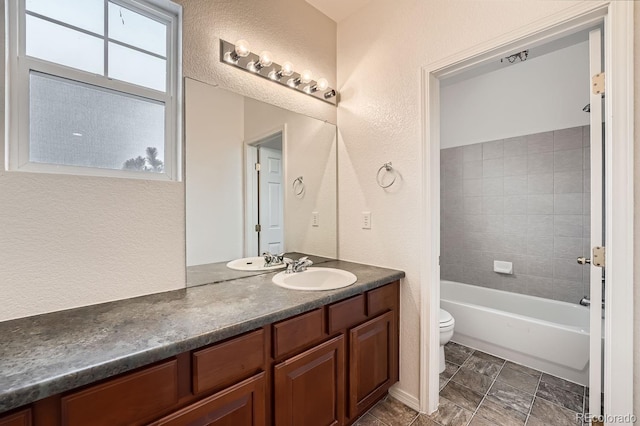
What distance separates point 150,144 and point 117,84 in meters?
0.29

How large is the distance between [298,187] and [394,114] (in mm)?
808

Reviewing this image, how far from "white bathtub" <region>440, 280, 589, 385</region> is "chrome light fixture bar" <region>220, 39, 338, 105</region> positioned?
2.16 metres

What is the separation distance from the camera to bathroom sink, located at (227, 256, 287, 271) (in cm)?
164

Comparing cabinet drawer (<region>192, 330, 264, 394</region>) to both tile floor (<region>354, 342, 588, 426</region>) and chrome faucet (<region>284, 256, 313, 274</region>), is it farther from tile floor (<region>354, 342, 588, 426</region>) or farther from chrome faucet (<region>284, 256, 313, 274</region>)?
tile floor (<region>354, 342, 588, 426</region>)

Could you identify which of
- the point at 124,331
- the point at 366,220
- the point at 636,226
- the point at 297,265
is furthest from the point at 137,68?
the point at 636,226

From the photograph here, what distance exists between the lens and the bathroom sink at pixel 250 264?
64.6 inches

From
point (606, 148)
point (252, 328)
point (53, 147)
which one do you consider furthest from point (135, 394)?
point (606, 148)

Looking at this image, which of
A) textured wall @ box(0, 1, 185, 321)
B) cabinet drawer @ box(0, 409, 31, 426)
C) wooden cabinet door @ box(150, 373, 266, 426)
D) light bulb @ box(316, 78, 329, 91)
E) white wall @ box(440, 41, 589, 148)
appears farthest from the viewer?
white wall @ box(440, 41, 589, 148)

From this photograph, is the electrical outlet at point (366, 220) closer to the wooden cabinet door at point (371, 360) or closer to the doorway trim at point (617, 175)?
the wooden cabinet door at point (371, 360)

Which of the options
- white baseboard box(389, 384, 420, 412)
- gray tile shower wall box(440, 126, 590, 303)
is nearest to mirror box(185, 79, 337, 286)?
white baseboard box(389, 384, 420, 412)

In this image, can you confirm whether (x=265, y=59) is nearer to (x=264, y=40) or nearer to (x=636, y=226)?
(x=264, y=40)

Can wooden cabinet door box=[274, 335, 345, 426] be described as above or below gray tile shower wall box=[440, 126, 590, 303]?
below

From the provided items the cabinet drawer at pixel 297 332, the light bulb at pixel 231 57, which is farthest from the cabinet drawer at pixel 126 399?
the light bulb at pixel 231 57

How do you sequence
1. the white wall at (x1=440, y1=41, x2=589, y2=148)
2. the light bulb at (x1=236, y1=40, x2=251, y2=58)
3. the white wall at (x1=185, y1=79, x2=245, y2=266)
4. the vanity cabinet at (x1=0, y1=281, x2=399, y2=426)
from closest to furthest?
the vanity cabinet at (x1=0, y1=281, x2=399, y2=426) < the white wall at (x1=185, y1=79, x2=245, y2=266) < the light bulb at (x1=236, y1=40, x2=251, y2=58) < the white wall at (x1=440, y1=41, x2=589, y2=148)
